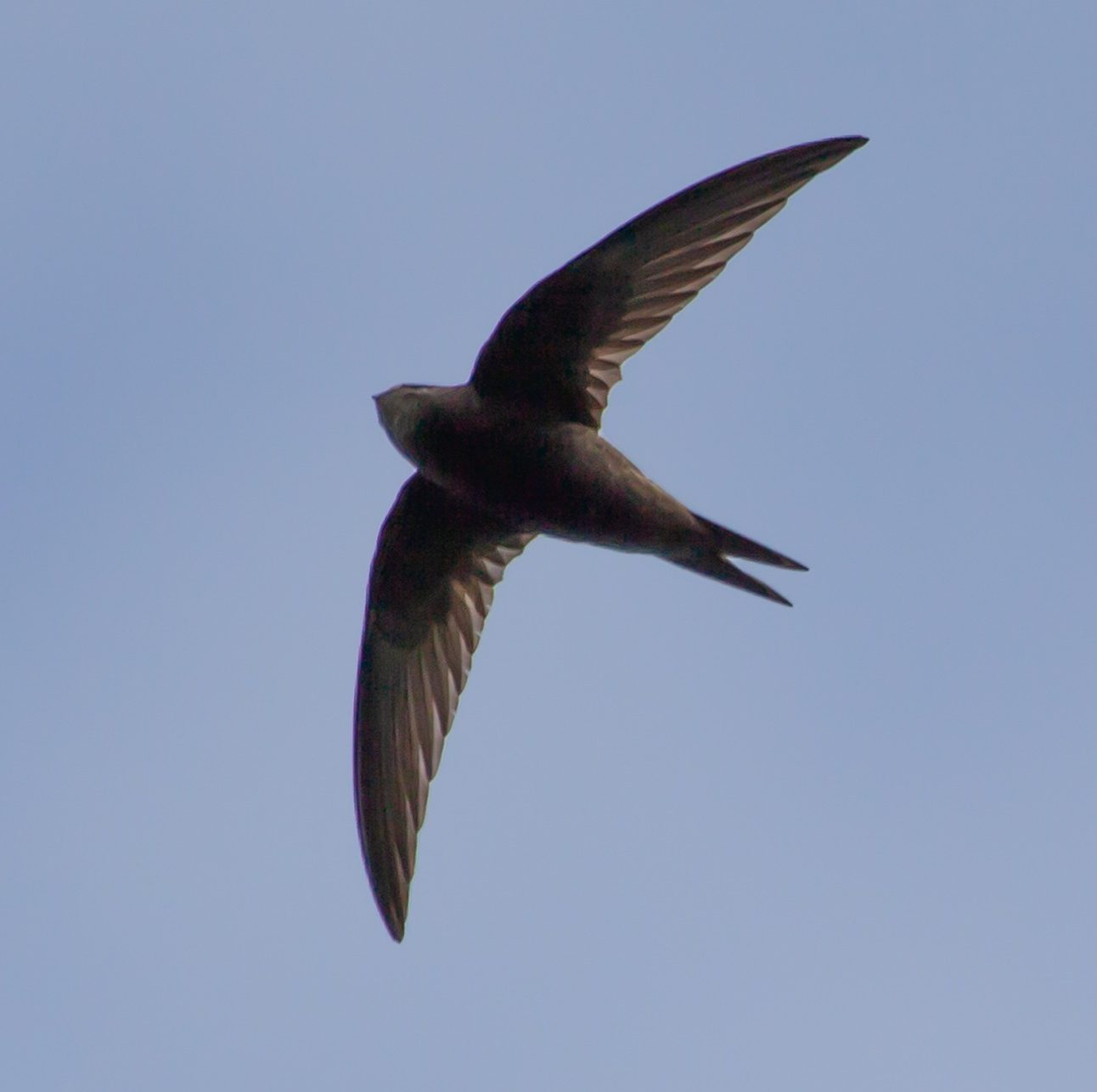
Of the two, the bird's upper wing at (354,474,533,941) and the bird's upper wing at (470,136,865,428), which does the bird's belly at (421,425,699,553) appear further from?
the bird's upper wing at (354,474,533,941)

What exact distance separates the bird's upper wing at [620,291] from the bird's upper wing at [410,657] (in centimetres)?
54

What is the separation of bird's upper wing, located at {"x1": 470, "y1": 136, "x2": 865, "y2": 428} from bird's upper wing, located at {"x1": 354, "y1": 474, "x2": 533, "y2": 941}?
540mm

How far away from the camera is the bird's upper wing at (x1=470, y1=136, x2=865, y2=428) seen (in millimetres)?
5398

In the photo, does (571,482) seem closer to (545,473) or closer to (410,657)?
(545,473)

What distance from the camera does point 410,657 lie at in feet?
20.5

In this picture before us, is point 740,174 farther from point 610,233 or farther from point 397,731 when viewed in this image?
point 397,731

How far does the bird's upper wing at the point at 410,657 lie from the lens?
19.7 feet

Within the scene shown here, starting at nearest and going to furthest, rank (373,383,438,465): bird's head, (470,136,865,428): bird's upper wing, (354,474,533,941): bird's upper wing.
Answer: (470,136,865,428): bird's upper wing → (373,383,438,465): bird's head → (354,474,533,941): bird's upper wing

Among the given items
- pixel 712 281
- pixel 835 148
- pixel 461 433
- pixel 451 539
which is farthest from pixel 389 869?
pixel 835 148

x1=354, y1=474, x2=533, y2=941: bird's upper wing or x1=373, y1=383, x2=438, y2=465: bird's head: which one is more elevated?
x1=373, y1=383, x2=438, y2=465: bird's head

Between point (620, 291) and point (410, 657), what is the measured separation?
4.66 feet

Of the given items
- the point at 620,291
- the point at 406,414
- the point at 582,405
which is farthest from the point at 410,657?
the point at 620,291

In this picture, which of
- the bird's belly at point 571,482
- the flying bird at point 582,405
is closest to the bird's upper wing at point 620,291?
the flying bird at point 582,405

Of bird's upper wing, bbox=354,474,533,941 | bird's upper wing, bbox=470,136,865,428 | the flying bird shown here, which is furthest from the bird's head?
bird's upper wing, bbox=354,474,533,941
